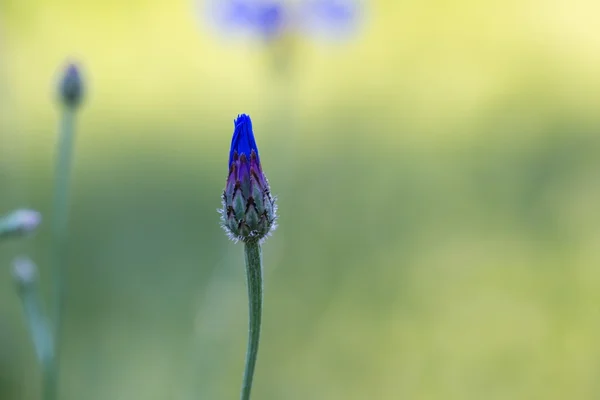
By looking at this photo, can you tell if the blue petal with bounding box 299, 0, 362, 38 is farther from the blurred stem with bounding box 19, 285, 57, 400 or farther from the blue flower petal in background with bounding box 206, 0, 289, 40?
the blurred stem with bounding box 19, 285, 57, 400

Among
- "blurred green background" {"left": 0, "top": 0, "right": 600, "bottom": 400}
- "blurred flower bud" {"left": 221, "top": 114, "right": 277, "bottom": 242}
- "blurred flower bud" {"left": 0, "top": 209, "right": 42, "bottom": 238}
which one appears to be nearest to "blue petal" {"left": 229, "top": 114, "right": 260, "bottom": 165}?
"blurred flower bud" {"left": 221, "top": 114, "right": 277, "bottom": 242}

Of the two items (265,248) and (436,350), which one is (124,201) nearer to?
(265,248)

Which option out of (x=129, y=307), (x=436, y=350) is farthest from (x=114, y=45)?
(x=436, y=350)

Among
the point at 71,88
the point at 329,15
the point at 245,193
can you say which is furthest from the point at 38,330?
the point at 329,15

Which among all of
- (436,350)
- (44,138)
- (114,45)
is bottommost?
(436,350)

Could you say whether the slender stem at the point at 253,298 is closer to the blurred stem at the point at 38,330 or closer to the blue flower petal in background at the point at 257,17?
the blurred stem at the point at 38,330

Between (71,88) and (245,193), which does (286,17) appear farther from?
(245,193)
